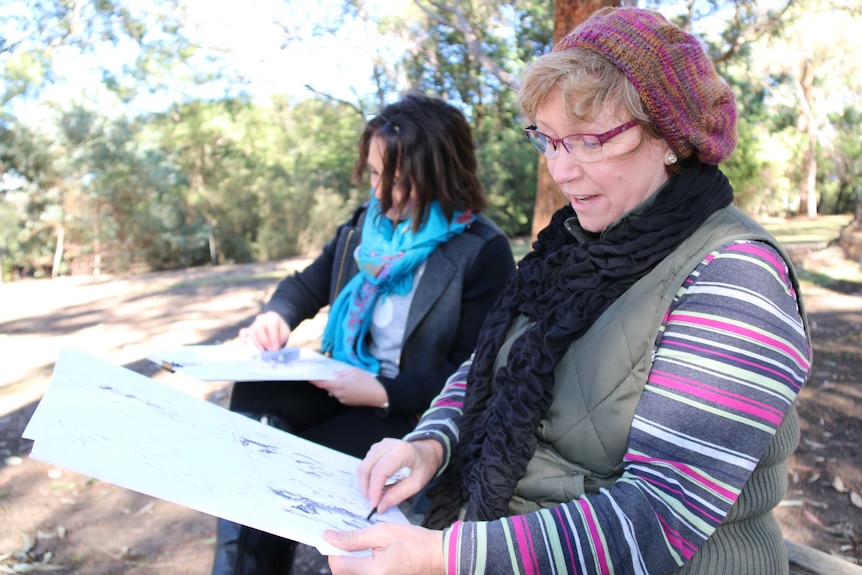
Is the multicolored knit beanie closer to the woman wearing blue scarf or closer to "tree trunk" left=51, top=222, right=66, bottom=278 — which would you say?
the woman wearing blue scarf

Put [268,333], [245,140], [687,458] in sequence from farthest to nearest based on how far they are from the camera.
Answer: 1. [245,140]
2. [268,333]
3. [687,458]

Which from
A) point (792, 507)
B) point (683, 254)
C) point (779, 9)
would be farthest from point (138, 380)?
point (779, 9)

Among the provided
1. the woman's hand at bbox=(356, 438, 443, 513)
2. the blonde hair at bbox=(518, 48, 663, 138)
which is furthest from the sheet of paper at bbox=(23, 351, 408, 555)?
the blonde hair at bbox=(518, 48, 663, 138)

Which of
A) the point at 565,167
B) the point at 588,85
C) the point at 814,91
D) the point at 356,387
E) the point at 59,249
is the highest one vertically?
the point at 814,91

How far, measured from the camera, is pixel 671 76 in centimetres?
121

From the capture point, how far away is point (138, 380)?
4.89 feet

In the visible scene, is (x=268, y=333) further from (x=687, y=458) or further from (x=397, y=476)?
(x=687, y=458)

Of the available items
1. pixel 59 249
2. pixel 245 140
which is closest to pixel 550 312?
pixel 59 249

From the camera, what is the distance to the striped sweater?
42.3 inches

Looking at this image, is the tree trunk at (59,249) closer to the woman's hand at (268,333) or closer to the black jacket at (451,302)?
the woman's hand at (268,333)

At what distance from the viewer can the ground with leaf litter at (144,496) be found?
2770 millimetres

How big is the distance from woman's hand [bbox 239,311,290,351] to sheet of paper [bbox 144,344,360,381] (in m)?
0.05

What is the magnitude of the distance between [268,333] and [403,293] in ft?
1.63

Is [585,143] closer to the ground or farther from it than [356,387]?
farther from it
